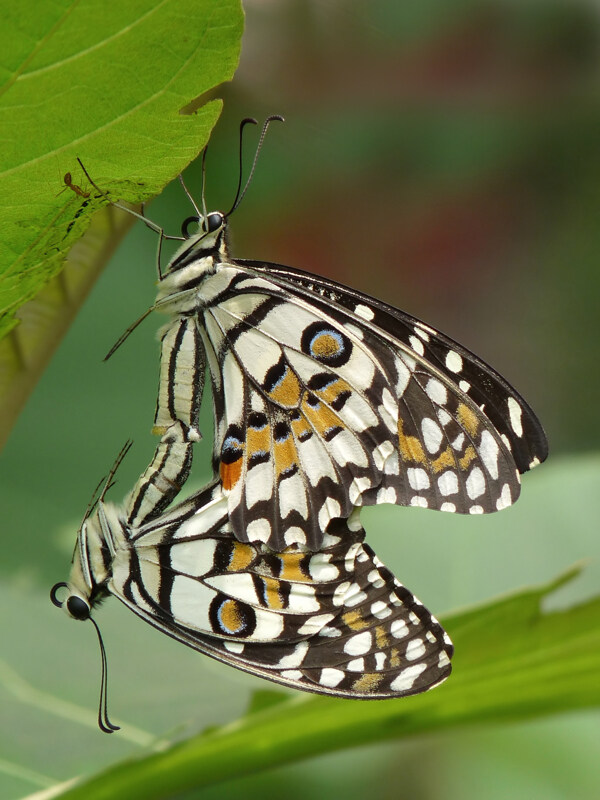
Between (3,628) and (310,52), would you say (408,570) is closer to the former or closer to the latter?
(3,628)

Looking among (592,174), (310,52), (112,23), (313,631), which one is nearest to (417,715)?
(313,631)

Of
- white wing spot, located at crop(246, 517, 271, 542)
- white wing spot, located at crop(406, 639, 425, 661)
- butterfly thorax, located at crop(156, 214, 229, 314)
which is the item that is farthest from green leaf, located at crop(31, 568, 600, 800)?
butterfly thorax, located at crop(156, 214, 229, 314)

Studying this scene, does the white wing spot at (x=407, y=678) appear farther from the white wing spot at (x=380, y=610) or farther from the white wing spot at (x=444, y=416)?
the white wing spot at (x=444, y=416)

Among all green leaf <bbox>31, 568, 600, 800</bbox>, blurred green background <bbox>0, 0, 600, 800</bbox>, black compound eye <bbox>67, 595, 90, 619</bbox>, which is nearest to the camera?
black compound eye <bbox>67, 595, 90, 619</bbox>

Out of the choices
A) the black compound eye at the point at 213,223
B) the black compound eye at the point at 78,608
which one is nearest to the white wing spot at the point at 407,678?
the black compound eye at the point at 78,608

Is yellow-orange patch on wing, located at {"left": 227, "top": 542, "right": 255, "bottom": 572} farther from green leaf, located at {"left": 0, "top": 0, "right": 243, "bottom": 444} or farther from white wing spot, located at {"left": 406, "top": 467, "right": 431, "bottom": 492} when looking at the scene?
green leaf, located at {"left": 0, "top": 0, "right": 243, "bottom": 444}

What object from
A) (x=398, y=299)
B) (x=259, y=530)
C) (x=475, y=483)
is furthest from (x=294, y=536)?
(x=398, y=299)

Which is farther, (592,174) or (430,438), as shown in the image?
(592,174)
